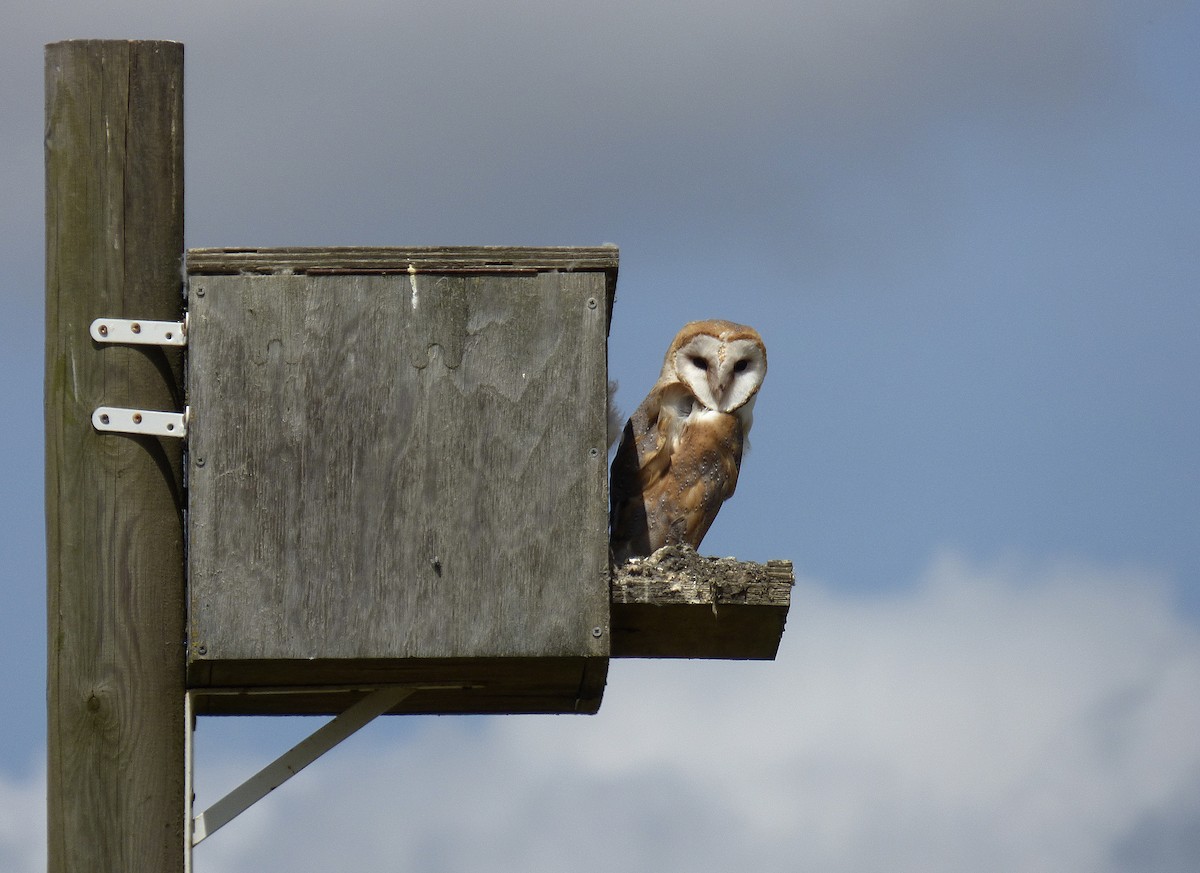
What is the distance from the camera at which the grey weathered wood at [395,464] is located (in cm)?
426

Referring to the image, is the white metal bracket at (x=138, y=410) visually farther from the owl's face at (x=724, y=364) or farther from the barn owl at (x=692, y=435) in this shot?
the owl's face at (x=724, y=364)

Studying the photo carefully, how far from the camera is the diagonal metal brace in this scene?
4.27 m

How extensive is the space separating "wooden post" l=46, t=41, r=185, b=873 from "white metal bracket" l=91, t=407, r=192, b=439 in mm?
22

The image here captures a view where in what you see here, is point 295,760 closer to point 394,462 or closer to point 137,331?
point 394,462

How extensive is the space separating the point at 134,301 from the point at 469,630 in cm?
107

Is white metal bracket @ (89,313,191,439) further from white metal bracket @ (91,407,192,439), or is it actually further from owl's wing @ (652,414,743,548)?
owl's wing @ (652,414,743,548)

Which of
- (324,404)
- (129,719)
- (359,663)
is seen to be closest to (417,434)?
(324,404)

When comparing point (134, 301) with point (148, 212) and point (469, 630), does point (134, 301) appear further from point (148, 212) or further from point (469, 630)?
point (469, 630)

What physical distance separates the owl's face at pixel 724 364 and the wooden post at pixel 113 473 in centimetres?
233

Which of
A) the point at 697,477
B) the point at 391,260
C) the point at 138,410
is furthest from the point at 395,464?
the point at 697,477

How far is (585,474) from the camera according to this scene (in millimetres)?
4355

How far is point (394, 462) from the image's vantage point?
14.1 ft

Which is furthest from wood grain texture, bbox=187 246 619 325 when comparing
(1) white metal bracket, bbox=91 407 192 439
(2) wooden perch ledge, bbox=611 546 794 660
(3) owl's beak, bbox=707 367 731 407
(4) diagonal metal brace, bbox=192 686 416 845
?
(3) owl's beak, bbox=707 367 731 407

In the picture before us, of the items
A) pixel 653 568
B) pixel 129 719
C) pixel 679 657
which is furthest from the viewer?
pixel 679 657
